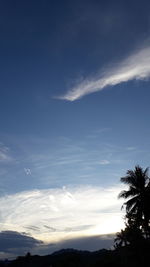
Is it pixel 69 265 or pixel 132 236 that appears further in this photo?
pixel 69 265

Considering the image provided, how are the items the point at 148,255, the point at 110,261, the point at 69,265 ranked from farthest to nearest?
the point at 69,265, the point at 110,261, the point at 148,255

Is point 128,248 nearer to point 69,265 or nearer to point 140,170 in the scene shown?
point 140,170

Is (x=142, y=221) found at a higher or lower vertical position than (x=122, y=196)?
lower

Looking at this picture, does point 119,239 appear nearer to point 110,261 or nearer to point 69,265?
point 110,261

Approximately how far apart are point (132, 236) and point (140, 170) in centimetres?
891

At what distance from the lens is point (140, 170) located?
1805 inches

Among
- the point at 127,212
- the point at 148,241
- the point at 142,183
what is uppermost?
the point at 142,183

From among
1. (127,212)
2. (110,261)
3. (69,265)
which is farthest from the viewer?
(69,265)

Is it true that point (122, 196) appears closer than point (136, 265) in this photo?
No

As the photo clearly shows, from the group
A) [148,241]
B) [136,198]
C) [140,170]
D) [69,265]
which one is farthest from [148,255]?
[69,265]

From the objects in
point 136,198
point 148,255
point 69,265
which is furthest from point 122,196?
point 69,265

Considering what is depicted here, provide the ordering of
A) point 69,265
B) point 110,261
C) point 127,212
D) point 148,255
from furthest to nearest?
point 69,265 < point 110,261 < point 127,212 < point 148,255

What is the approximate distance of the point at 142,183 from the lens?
45.1 meters

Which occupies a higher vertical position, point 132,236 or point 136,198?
point 136,198
